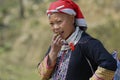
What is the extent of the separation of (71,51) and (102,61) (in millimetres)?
348

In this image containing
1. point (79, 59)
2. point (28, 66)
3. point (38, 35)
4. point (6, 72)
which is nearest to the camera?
point (79, 59)

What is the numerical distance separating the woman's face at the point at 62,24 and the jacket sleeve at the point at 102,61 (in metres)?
0.26

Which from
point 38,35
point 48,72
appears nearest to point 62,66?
point 48,72

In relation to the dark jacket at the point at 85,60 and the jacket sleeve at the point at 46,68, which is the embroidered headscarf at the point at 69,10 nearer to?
the dark jacket at the point at 85,60

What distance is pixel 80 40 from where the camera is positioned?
358 centimetres

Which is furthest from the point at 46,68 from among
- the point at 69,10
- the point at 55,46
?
the point at 69,10

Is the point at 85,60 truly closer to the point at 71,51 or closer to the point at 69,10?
the point at 71,51

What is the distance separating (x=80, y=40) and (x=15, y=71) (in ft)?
36.3

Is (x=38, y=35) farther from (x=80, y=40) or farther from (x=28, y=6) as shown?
(x=80, y=40)

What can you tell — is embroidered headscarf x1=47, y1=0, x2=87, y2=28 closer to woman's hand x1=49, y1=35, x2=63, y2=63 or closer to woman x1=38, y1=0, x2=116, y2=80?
woman x1=38, y1=0, x2=116, y2=80

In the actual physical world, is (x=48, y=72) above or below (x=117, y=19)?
above

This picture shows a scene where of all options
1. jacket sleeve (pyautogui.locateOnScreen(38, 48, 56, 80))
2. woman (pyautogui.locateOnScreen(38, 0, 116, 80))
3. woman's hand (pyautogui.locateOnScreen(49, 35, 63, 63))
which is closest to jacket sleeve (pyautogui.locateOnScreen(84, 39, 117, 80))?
woman (pyautogui.locateOnScreen(38, 0, 116, 80))

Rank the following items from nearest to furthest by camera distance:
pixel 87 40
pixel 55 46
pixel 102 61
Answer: pixel 102 61 < pixel 87 40 < pixel 55 46

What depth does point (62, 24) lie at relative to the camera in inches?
142
